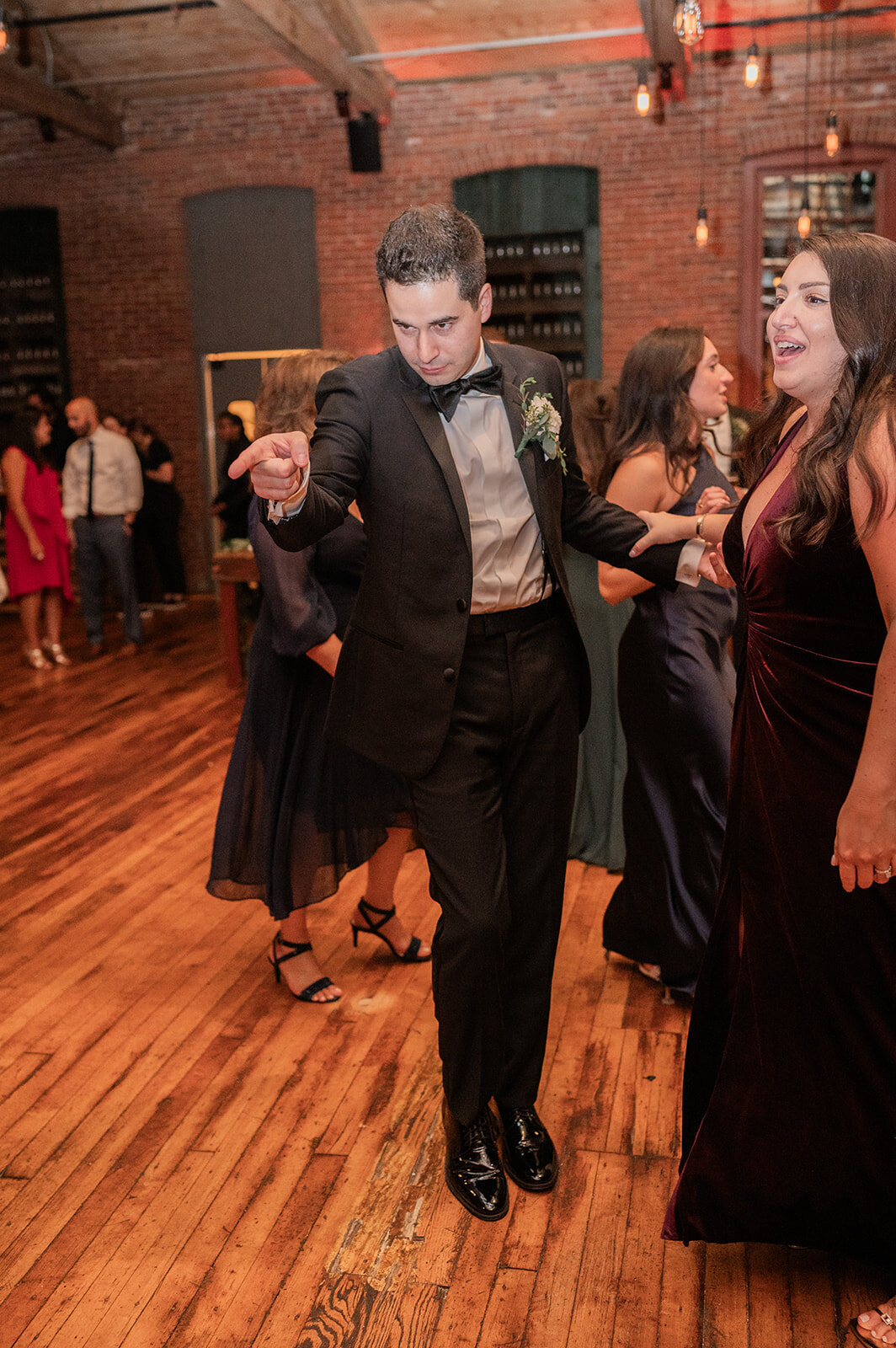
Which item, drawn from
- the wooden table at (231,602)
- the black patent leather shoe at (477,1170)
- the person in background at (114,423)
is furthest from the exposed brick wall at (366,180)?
the black patent leather shoe at (477,1170)

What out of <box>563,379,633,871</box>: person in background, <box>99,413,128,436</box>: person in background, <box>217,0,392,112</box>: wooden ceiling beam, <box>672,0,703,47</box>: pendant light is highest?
<box>217,0,392,112</box>: wooden ceiling beam

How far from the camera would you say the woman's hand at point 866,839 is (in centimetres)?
171

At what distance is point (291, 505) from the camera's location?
1.82 metres

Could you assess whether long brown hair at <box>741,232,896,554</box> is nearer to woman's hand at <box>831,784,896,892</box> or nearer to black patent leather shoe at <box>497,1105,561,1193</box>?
woman's hand at <box>831,784,896,892</box>

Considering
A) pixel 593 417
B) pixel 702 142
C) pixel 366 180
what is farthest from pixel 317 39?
pixel 593 417

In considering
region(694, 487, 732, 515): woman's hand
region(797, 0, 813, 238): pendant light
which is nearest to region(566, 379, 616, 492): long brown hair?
region(694, 487, 732, 515): woman's hand

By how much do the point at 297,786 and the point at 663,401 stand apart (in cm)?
135

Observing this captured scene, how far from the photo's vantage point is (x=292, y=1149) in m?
2.49

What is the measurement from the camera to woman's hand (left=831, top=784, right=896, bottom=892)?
1.71 meters

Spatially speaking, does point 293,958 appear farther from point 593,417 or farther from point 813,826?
point 593,417

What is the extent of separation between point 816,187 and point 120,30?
566 centimetres

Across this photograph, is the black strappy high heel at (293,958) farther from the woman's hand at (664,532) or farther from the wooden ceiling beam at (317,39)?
the wooden ceiling beam at (317,39)

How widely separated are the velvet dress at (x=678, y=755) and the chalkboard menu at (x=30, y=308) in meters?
9.43

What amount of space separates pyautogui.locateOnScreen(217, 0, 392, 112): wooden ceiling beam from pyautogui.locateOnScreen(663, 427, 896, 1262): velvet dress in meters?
6.99
